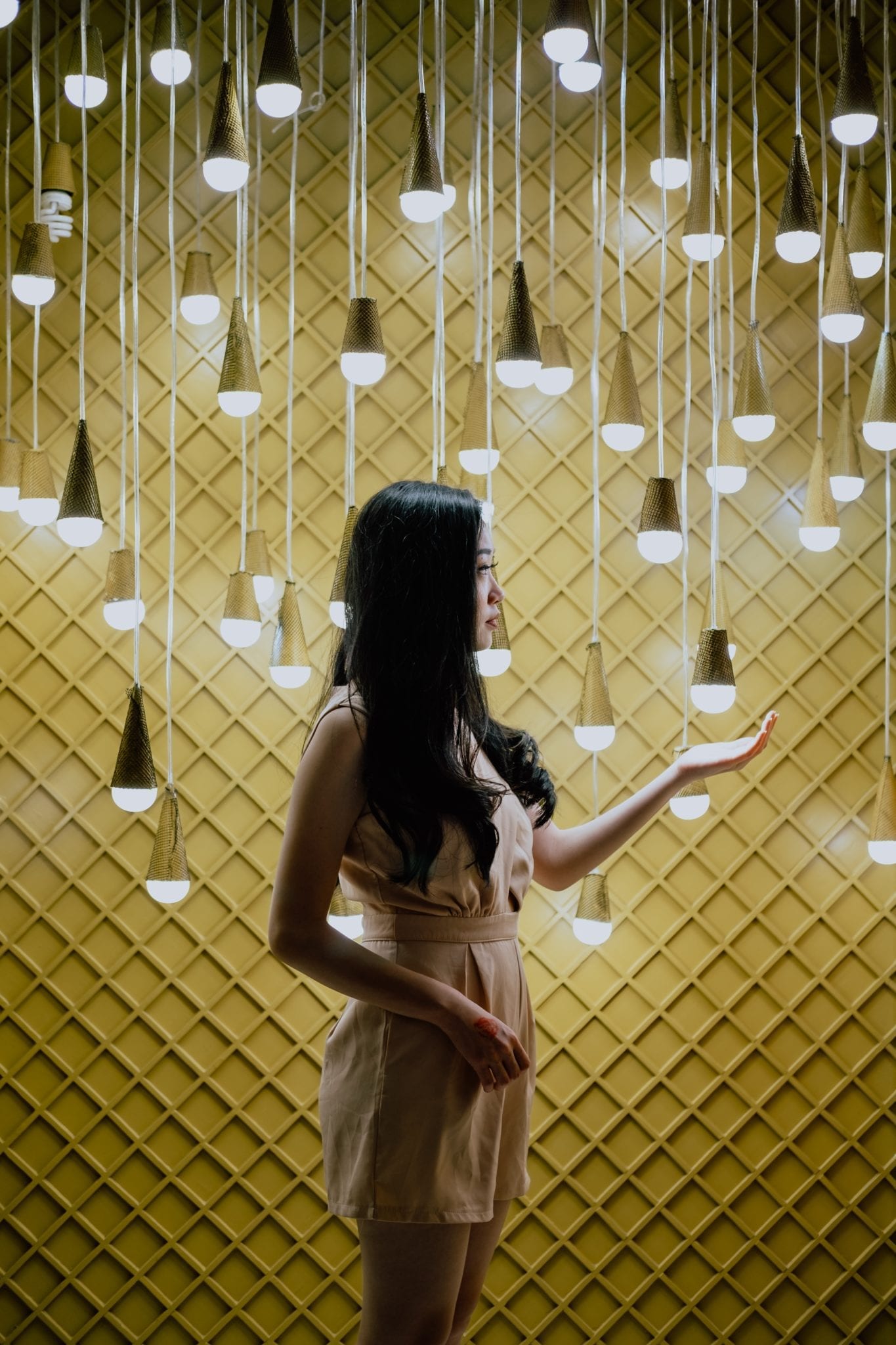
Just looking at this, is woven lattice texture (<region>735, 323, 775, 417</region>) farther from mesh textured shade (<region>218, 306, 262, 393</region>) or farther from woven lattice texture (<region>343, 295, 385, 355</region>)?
mesh textured shade (<region>218, 306, 262, 393</region>)

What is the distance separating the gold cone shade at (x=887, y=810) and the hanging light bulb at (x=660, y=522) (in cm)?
74

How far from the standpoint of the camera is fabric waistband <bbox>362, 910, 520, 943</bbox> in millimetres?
1473

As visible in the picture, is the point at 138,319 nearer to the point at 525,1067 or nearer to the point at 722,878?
the point at 722,878

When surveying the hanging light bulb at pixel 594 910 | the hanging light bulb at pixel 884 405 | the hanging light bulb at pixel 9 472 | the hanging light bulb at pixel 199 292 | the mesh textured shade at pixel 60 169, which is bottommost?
the hanging light bulb at pixel 594 910

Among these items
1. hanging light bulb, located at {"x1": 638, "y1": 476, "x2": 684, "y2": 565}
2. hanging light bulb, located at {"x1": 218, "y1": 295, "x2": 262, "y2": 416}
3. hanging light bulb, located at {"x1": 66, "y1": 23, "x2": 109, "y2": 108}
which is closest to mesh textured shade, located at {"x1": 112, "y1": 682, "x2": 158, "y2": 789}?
hanging light bulb, located at {"x1": 218, "y1": 295, "x2": 262, "y2": 416}

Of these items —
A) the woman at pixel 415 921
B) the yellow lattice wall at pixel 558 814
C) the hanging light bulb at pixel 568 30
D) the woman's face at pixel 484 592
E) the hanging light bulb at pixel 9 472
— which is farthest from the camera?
the yellow lattice wall at pixel 558 814

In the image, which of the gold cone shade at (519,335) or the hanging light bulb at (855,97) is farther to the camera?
the gold cone shade at (519,335)

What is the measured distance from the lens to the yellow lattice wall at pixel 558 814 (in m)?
2.87

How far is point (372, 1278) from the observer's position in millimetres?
1438

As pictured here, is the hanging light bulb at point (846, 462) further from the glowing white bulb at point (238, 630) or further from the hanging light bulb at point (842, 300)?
the glowing white bulb at point (238, 630)

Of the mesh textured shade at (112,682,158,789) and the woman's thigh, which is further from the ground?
the mesh textured shade at (112,682,158,789)

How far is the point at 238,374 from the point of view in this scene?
2.05 meters

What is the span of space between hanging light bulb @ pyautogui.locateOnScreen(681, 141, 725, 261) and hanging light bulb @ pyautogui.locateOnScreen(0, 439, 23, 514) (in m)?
1.42

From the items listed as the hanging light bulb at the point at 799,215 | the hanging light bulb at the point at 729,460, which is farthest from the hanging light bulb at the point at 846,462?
the hanging light bulb at the point at 799,215
